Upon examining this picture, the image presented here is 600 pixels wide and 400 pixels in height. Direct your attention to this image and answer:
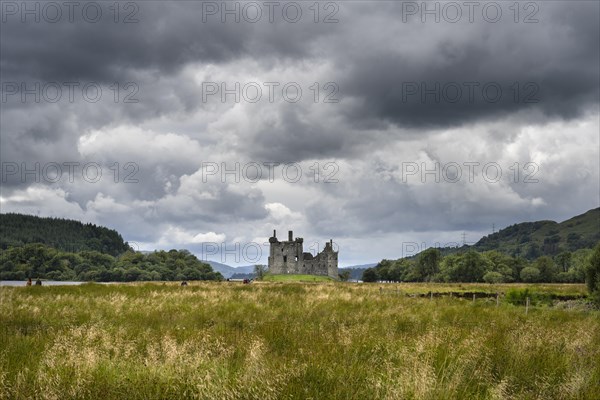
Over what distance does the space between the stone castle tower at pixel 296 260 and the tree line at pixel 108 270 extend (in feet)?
52.6

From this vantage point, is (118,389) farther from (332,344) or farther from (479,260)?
(479,260)

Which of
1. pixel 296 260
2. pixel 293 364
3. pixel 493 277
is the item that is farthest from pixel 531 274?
pixel 293 364

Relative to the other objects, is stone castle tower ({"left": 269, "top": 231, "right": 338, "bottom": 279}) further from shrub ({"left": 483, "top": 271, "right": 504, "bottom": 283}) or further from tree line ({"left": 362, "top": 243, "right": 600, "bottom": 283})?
shrub ({"left": 483, "top": 271, "right": 504, "bottom": 283})

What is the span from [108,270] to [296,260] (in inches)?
2037

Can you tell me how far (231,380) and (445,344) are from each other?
4.82m

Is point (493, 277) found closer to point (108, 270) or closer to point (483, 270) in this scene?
point (483, 270)

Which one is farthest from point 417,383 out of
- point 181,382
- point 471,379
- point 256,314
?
point 256,314

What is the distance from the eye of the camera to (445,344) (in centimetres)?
931

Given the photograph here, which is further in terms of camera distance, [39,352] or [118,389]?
[39,352]

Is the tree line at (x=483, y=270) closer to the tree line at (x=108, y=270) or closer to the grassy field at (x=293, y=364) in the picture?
the tree line at (x=108, y=270)

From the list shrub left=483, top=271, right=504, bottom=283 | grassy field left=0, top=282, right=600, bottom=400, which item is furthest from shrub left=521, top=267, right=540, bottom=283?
grassy field left=0, top=282, right=600, bottom=400

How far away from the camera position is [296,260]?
132250 millimetres

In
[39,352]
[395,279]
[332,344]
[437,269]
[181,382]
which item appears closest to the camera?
[181,382]

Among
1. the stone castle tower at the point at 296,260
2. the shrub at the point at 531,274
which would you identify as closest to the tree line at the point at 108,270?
the stone castle tower at the point at 296,260
